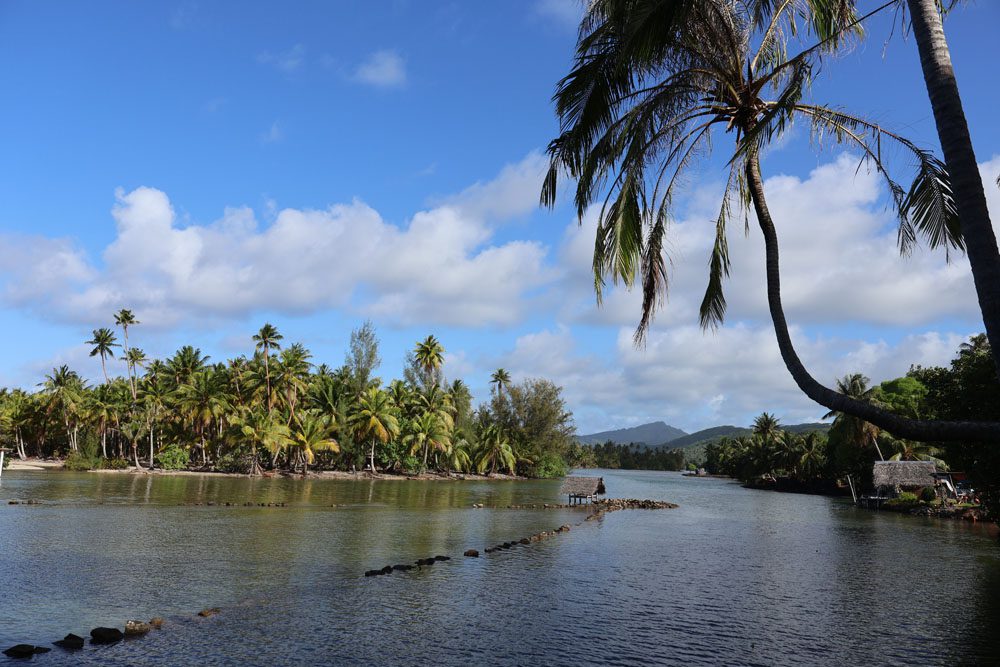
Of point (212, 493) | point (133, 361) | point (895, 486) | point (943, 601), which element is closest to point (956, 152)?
point (943, 601)

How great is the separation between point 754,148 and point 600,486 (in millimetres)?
46845

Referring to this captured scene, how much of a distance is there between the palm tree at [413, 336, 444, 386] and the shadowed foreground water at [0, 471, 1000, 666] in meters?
59.8

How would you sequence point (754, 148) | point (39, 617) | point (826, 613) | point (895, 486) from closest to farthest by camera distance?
1. point (754, 148)
2. point (39, 617)
3. point (826, 613)
4. point (895, 486)

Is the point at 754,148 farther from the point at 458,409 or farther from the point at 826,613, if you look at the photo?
the point at 458,409

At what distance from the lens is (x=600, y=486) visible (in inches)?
2047

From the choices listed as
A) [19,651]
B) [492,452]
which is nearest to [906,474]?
[492,452]

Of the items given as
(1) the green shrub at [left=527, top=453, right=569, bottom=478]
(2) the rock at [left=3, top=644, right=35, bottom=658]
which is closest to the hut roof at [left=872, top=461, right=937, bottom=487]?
(1) the green shrub at [left=527, top=453, right=569, bottom=478]

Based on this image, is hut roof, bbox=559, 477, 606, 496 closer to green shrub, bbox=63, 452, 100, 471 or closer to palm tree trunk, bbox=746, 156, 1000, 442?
palm tree trunk, bbox=746, 156, 1000, 442

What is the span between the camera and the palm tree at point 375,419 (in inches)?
2785

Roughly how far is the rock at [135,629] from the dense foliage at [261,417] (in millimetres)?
54241

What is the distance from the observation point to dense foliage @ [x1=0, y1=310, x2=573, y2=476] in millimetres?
69188

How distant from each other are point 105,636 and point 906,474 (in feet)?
185

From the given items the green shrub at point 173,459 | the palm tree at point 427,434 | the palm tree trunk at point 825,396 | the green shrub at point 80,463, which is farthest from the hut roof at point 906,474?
the green shrub at point 80,463

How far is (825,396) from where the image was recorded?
6633 millimetres
